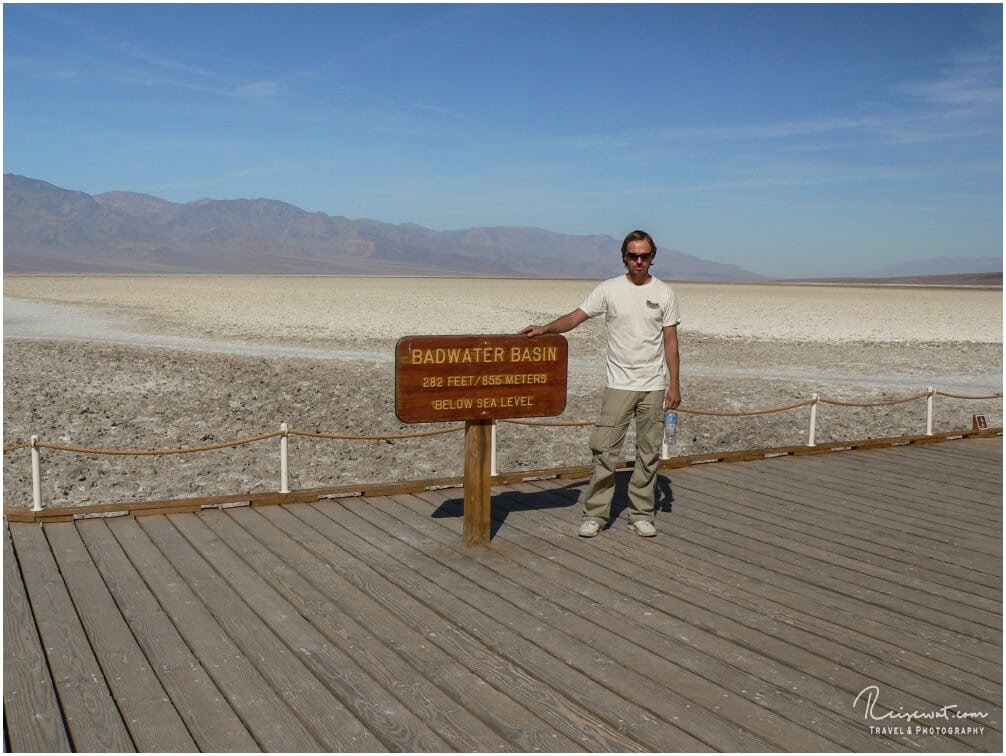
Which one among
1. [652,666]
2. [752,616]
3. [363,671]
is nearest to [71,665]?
[363,671]

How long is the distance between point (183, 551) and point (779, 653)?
3.67 m

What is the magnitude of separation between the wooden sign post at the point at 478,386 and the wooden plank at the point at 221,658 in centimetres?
166

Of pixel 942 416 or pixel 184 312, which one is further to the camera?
pixel 184 312

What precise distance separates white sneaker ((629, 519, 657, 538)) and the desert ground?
3.06 m

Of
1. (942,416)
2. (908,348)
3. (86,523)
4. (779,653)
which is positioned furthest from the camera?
(908,348)

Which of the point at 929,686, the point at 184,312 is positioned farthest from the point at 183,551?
the point at 184,312

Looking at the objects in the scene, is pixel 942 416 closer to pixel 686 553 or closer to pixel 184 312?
pixel 686 553

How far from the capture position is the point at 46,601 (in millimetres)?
5336

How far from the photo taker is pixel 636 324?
6.34m

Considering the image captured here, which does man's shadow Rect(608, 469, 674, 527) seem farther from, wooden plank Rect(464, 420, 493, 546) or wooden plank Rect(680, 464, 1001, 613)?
wooden plank Rect(464, 420, 493, 546)

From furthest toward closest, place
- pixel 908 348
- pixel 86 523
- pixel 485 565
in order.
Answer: pixel 908 348 → pixel 86 523 → pixel 485 565

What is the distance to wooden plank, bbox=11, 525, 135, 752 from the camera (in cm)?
388

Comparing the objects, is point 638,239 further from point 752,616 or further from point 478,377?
point 752,616

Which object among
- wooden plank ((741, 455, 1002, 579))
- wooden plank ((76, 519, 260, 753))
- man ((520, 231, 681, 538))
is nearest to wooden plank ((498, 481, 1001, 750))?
man ((520, 231, 681, 538))
